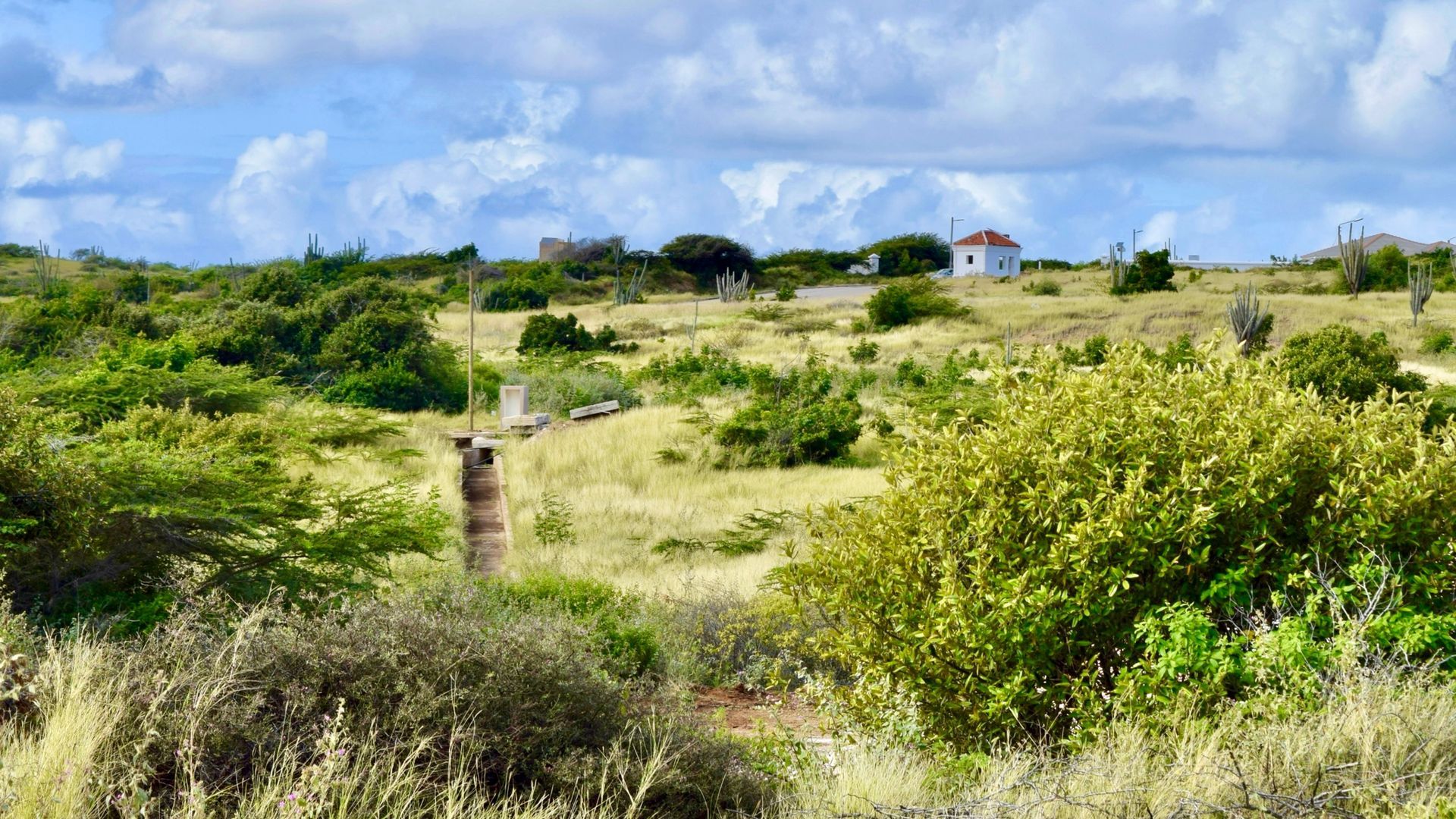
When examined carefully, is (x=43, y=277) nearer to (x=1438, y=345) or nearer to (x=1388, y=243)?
(x=1438, y=345)

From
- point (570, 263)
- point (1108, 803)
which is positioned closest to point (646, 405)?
point (1108, 803)

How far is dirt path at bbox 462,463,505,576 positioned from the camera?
45.8 feet

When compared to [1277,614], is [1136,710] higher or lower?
lower

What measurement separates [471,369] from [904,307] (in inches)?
1151

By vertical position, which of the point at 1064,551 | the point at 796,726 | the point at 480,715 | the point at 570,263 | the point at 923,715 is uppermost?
the point at 570,263

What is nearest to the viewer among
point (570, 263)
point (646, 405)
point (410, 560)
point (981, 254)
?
point (410, 560)

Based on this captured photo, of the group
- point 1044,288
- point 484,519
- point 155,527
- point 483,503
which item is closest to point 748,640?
point 155,527

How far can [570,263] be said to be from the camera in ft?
258

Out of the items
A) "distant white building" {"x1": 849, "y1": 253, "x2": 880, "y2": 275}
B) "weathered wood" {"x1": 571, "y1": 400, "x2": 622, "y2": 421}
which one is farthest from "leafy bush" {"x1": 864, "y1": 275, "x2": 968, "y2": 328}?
"distant white building" {"x1": 849, "y1": 253, "x2": 880, "y2": 275}

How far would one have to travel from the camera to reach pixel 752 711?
8586mm

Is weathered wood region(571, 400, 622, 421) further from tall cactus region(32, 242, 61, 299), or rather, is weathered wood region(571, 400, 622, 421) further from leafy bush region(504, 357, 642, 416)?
tall cactus region(32, 242, 61, 299)

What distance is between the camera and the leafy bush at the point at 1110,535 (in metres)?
5.51

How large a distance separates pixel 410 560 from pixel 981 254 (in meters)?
75.6

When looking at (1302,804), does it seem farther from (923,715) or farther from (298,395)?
(298,395)
